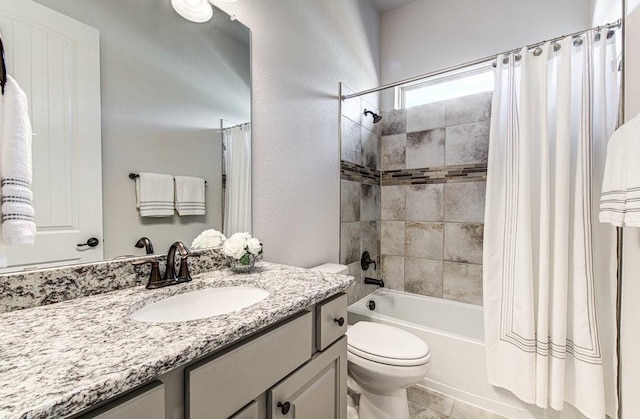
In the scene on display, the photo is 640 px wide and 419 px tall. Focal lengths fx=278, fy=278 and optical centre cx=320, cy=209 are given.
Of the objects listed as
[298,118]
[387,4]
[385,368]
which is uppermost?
[387,4]

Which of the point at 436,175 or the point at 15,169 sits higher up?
the point at 436,175

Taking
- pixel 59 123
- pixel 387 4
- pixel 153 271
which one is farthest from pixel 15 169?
pixel 387 4

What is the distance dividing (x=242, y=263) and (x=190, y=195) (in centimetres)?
35

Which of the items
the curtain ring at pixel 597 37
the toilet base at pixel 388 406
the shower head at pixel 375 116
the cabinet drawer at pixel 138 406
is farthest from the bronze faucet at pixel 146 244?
the curtain ring at pixel 597 37

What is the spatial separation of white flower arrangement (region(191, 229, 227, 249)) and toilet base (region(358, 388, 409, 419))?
109 cm

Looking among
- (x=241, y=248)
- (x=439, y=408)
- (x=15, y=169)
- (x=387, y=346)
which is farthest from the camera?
(x=439, y=408)

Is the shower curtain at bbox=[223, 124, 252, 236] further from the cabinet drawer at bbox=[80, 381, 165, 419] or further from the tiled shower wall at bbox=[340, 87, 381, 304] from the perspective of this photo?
the tiled shower wall at bbox=[340, 87, 381, 304]

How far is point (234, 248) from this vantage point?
1107mm

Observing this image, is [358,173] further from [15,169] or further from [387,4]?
[15,169]

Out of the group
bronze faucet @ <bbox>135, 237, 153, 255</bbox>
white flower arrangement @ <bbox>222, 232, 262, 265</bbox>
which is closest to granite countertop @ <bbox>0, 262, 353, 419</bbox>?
bronze faucet @ <bbox>135, 237, 153, 255</bbox>

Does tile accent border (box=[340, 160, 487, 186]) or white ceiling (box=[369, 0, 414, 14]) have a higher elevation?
white ceiling (box=[369, 0, 414, 14])

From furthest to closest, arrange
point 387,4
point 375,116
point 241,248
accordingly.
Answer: point 387,4, point 375,116, point 241,248

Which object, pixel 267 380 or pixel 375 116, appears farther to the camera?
pixel 375 116

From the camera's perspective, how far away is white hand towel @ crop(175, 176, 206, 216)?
1096 mm
